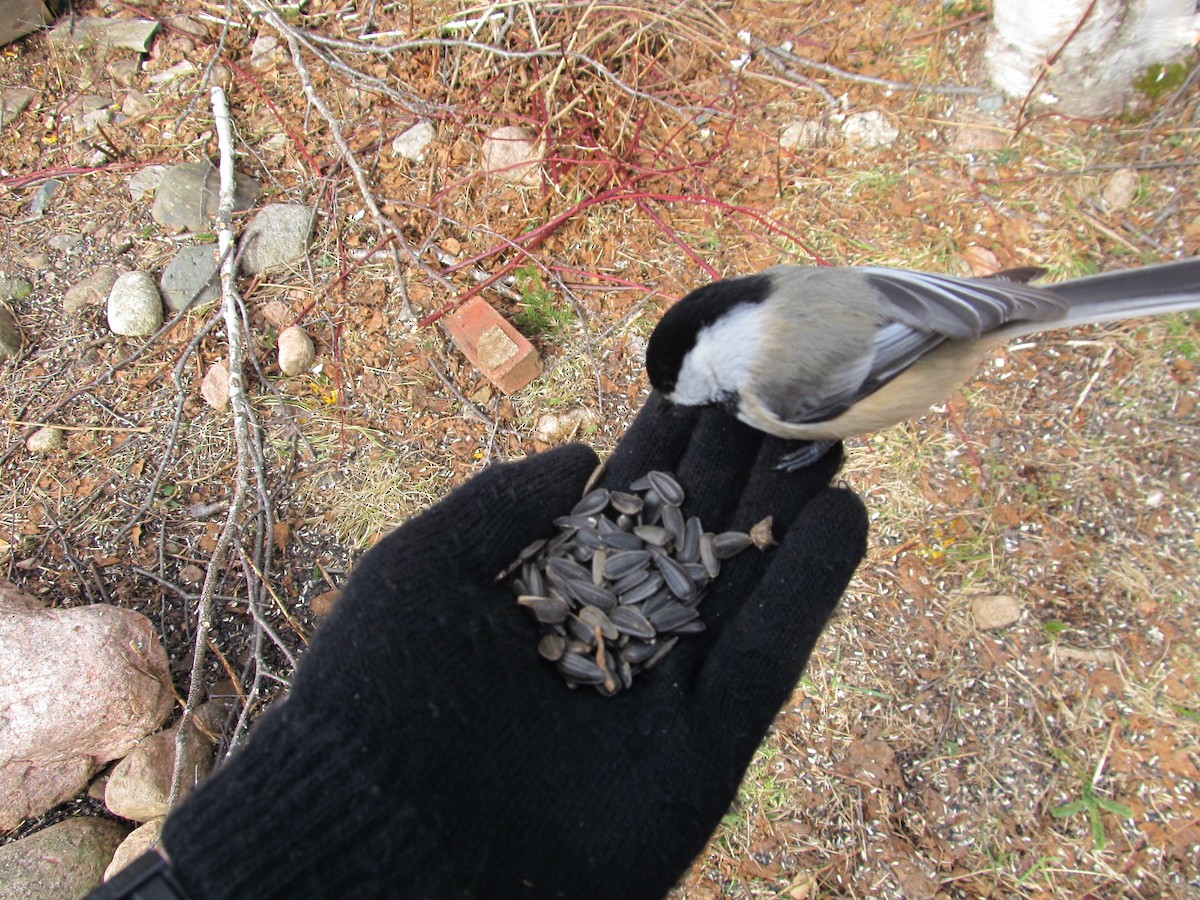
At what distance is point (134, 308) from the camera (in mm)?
3139

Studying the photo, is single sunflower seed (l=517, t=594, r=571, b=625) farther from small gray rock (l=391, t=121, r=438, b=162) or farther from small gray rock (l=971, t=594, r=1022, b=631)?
small gray rock (l=391, t=121, r=438, b=162)

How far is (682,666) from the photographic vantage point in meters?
1.80

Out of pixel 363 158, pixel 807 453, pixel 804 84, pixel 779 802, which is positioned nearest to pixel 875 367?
pixel 807 453

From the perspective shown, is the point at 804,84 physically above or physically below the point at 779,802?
above

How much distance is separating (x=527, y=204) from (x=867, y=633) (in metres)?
2.19

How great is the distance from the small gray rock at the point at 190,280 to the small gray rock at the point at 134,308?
6 cm

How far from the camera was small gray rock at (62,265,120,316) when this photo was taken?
3248 millimetres

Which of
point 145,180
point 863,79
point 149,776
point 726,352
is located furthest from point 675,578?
point 145,180

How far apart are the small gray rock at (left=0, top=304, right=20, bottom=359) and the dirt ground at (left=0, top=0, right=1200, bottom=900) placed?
5 cm

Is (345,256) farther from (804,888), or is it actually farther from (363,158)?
(804,888)

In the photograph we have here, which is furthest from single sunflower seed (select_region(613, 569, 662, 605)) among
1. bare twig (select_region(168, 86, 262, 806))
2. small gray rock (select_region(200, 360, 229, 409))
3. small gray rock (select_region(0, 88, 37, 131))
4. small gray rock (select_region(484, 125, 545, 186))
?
small gray rock (select_region(0, 88, 37, 131))

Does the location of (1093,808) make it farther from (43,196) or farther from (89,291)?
(43,196)

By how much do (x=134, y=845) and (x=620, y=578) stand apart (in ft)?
5.42

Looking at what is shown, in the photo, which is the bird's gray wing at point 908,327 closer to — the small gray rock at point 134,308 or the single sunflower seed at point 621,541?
the single sunflower seed at point 621,541
